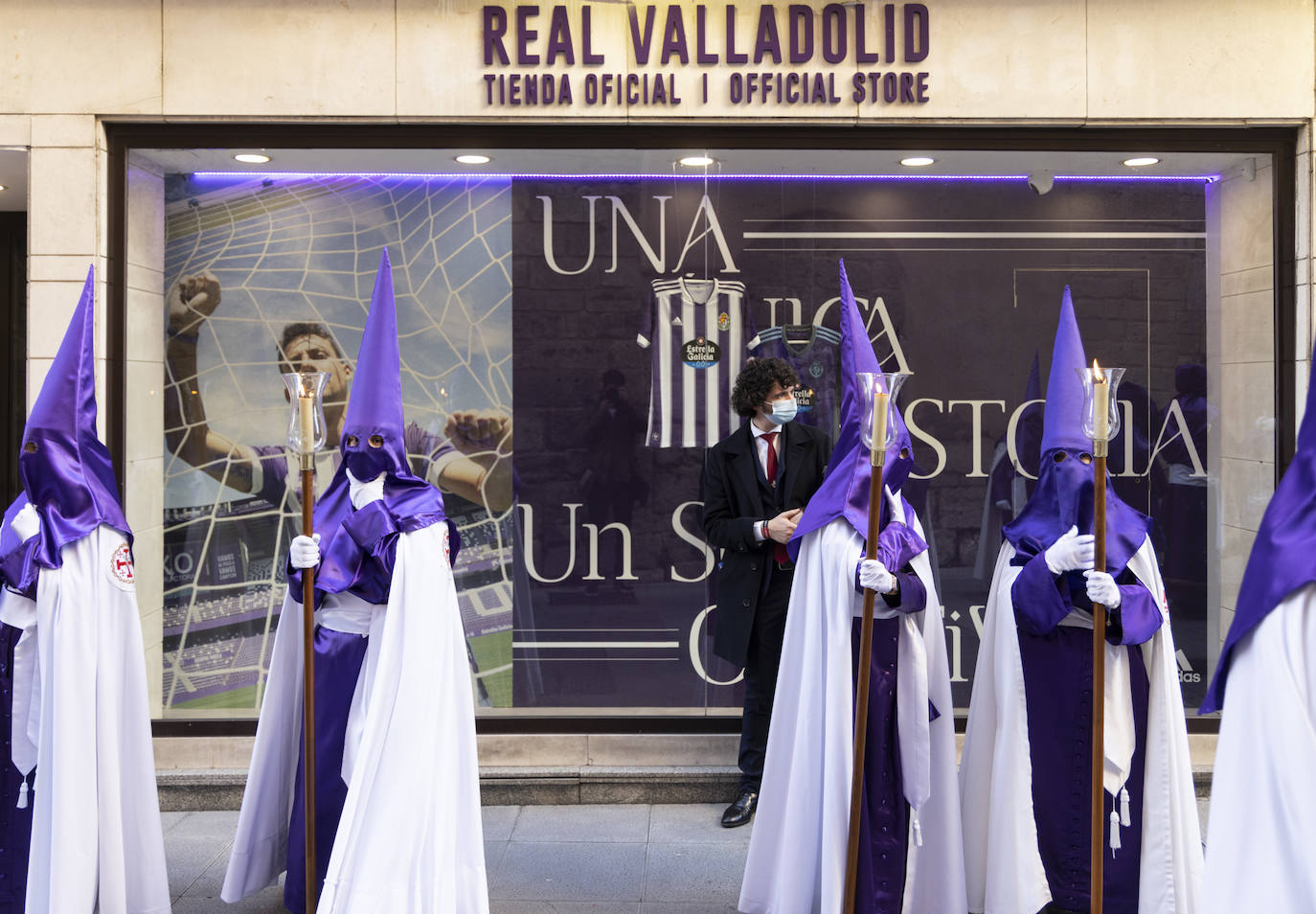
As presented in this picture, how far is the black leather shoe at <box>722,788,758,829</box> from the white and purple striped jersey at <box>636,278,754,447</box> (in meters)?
1.79

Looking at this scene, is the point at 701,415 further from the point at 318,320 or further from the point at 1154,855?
the point at 1154,855

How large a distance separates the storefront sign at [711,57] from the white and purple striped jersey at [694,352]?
0.97m

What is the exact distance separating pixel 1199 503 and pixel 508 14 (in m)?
4.33

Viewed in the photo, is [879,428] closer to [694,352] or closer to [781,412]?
[781,412]

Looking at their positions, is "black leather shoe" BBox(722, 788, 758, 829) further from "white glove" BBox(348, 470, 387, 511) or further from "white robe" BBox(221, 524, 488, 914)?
"white glove" BBox(348, 470, 387, 511)

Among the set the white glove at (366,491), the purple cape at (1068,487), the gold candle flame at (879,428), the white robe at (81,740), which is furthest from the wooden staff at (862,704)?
the white robe at (81,740)

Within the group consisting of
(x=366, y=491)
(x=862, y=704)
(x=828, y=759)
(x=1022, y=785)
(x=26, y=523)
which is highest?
(x=366, y=491)

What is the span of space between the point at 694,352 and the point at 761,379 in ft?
3.15

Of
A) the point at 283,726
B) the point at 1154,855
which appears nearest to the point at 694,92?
the point at 283,726

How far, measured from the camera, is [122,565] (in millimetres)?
4238

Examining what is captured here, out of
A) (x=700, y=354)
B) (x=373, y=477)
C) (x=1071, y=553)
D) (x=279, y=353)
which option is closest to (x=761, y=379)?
(x=700, y=354)

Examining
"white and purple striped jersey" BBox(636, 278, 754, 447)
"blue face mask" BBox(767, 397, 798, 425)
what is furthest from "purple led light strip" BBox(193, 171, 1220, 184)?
"blue face mask" BBox(767, 397, 798, 425)

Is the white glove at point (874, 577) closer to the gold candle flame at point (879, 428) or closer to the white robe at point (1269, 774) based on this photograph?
the gold candle flame at point (879, 428)

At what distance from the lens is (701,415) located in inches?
247
